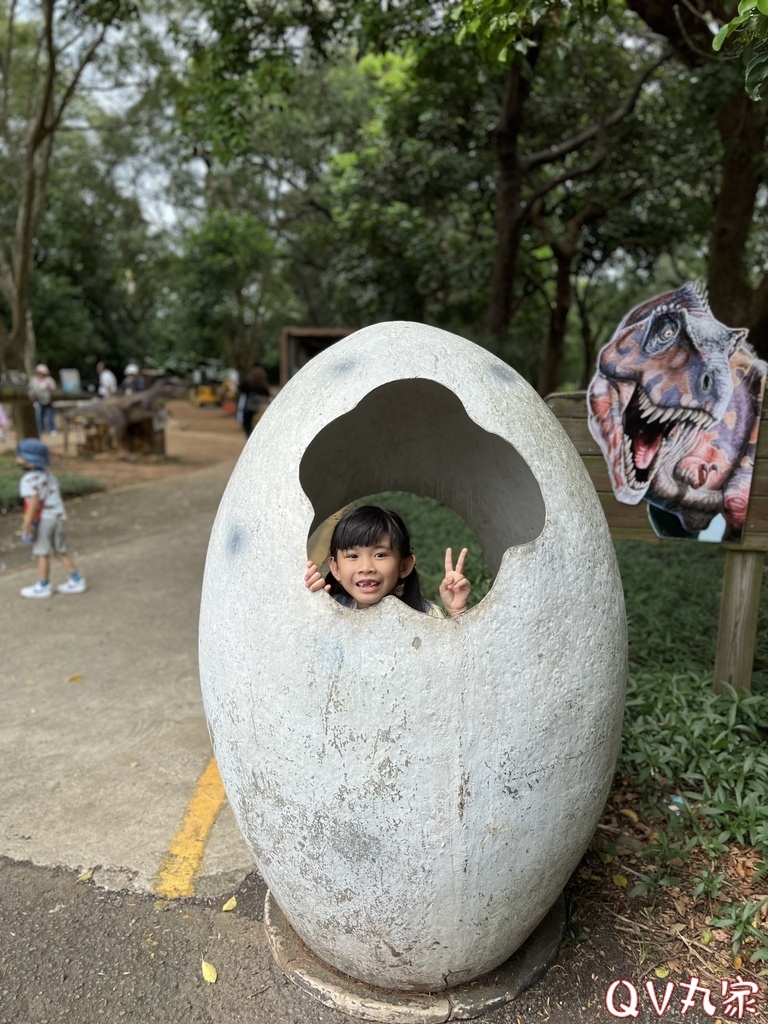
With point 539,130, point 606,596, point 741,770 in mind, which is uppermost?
point 539,130

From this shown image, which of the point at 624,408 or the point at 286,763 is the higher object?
the point at 624,408

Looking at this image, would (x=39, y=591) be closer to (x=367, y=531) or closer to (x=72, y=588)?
(x=72, y=588)

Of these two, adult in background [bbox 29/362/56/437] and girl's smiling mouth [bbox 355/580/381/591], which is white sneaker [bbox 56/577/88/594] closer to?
girl's smiling mouth [bbox 355/580/381/591]

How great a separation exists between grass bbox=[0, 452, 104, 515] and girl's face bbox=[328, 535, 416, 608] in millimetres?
7857

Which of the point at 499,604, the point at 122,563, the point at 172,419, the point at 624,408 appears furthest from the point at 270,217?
the point at 499,604

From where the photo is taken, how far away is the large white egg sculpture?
1.75 m

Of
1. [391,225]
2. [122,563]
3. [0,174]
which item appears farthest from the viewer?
[0,174]

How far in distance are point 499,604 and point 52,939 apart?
5.90 ft

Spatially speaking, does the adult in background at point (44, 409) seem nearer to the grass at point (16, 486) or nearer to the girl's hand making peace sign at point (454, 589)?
the grass at point (16, 486)

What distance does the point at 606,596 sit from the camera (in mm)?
1978

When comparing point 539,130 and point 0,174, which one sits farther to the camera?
point 0,174

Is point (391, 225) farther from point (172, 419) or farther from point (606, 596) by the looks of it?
point (172, 419)

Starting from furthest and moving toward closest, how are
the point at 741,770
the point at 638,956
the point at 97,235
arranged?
the point at 97,235 → the point at 741,770 → the point at 638,956

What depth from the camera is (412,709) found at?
5.68 ft
